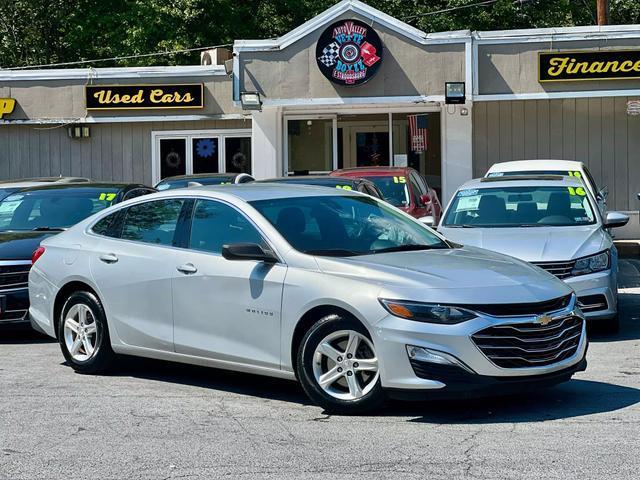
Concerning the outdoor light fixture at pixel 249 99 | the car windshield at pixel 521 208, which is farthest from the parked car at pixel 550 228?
the outdoor light fixture at pixel 249 99

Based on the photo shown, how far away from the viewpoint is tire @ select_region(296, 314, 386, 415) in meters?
6.67

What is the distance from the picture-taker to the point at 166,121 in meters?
23.0

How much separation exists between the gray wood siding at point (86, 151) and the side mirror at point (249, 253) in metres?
16.1

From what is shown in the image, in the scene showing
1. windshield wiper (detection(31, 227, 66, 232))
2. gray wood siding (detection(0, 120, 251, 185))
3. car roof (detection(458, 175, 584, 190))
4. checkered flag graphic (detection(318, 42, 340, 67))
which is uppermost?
checkered flag graphic (detection(318, 42, 340, 67))

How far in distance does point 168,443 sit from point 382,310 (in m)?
1.53

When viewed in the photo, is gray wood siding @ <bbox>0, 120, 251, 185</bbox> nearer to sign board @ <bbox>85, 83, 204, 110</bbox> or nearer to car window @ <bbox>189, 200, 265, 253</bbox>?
sign board @ <bbox>85, 83, 204, 110</bbox>

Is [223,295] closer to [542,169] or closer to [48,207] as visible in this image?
[48,207]

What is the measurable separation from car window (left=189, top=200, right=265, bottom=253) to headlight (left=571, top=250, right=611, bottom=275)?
12.4 ft

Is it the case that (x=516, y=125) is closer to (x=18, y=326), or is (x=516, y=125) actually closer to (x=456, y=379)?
(x=18, y=326)

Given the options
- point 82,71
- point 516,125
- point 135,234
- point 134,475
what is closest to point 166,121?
point 82,71

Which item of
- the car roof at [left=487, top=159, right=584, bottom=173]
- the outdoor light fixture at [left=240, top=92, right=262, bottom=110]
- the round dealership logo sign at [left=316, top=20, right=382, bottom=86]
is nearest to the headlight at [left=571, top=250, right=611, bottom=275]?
the car roof at [left=487, top=159, right=584, bottom=173]

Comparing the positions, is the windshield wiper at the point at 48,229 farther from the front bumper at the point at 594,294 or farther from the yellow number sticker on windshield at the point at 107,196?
the front bumper at the point at 594,294

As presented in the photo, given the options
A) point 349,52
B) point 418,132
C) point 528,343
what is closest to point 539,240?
point 528,343

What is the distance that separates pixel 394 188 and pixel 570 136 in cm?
651
